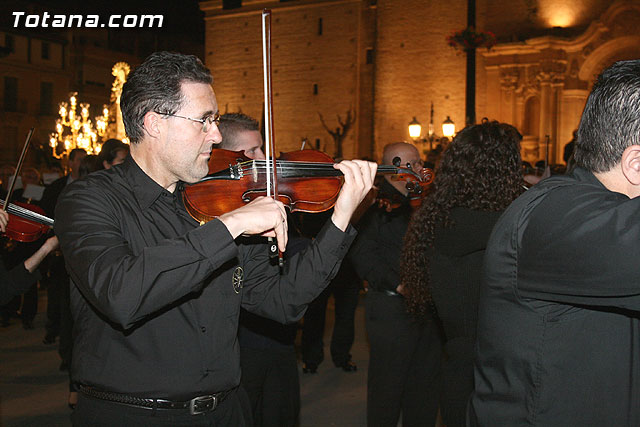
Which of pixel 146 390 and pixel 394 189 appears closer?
pixel 146 390

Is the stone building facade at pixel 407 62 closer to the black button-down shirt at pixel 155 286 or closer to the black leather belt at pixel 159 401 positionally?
the black button-down shirt at pixel 155 286

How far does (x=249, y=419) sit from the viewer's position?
94.7 inches

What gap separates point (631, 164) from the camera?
153cm

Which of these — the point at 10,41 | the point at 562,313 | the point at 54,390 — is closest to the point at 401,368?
the point at 562,313

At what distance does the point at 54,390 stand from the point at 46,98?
3739cm

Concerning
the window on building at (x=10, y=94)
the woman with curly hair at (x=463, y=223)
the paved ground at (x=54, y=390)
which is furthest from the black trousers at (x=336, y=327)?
the window on building at (x=10, y=94)

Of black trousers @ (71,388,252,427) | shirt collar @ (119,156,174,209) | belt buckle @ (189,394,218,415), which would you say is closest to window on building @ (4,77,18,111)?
shirt collar @ (119,156,174,209)

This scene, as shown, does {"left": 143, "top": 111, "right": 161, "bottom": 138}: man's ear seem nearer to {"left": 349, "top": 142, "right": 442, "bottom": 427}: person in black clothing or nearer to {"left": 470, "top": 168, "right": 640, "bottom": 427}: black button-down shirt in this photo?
{"left": 470, "top": 168, "right": 640, "bottom": 427}: black button-down shirt

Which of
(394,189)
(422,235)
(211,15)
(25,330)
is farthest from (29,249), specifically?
(211,15)

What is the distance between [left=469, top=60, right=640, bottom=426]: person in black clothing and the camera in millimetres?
1433

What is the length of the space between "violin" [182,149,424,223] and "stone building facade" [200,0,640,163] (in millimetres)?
16766

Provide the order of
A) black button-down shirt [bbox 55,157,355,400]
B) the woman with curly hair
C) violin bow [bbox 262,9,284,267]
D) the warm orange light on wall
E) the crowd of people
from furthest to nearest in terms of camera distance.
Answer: the warm orange light on wall < the woman with curly hair < violin bow [bbox 262,9,284,267] < black button-down shirt [bbox 55,157,355,400] < the crowd of people

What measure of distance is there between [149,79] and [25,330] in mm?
7020

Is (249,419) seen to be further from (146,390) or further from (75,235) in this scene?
(75,235)
